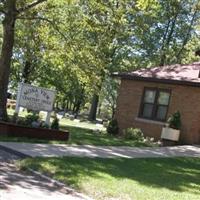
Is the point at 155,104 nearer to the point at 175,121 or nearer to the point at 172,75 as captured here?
the point at 172,75

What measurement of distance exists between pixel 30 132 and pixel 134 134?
6819mm

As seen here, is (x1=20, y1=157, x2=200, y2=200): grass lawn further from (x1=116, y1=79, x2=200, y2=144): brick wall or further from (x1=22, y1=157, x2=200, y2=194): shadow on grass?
(x1=116, y1=79, x2=200, y2=144): brick wall

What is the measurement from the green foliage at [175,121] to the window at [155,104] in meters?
1.51

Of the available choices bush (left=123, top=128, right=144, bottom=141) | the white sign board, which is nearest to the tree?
the white sign board

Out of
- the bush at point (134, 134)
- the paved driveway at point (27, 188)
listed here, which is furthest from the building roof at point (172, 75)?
the paved driveway at point (27, 188)

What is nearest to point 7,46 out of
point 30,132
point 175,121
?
point 30,132

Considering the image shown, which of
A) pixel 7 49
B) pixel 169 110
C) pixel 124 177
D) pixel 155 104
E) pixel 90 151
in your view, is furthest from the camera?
pixel 155 104

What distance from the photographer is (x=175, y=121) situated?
22.3 m

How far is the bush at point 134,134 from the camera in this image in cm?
2302

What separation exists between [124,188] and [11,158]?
12.9 ft

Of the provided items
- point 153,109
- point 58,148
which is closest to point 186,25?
point 153,109

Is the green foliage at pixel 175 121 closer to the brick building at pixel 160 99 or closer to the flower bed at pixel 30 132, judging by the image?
the brick building at pixel 160 99

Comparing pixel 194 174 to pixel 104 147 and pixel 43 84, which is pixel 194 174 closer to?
pixel 104 147

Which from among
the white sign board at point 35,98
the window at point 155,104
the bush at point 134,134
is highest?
the window at point 155,104
